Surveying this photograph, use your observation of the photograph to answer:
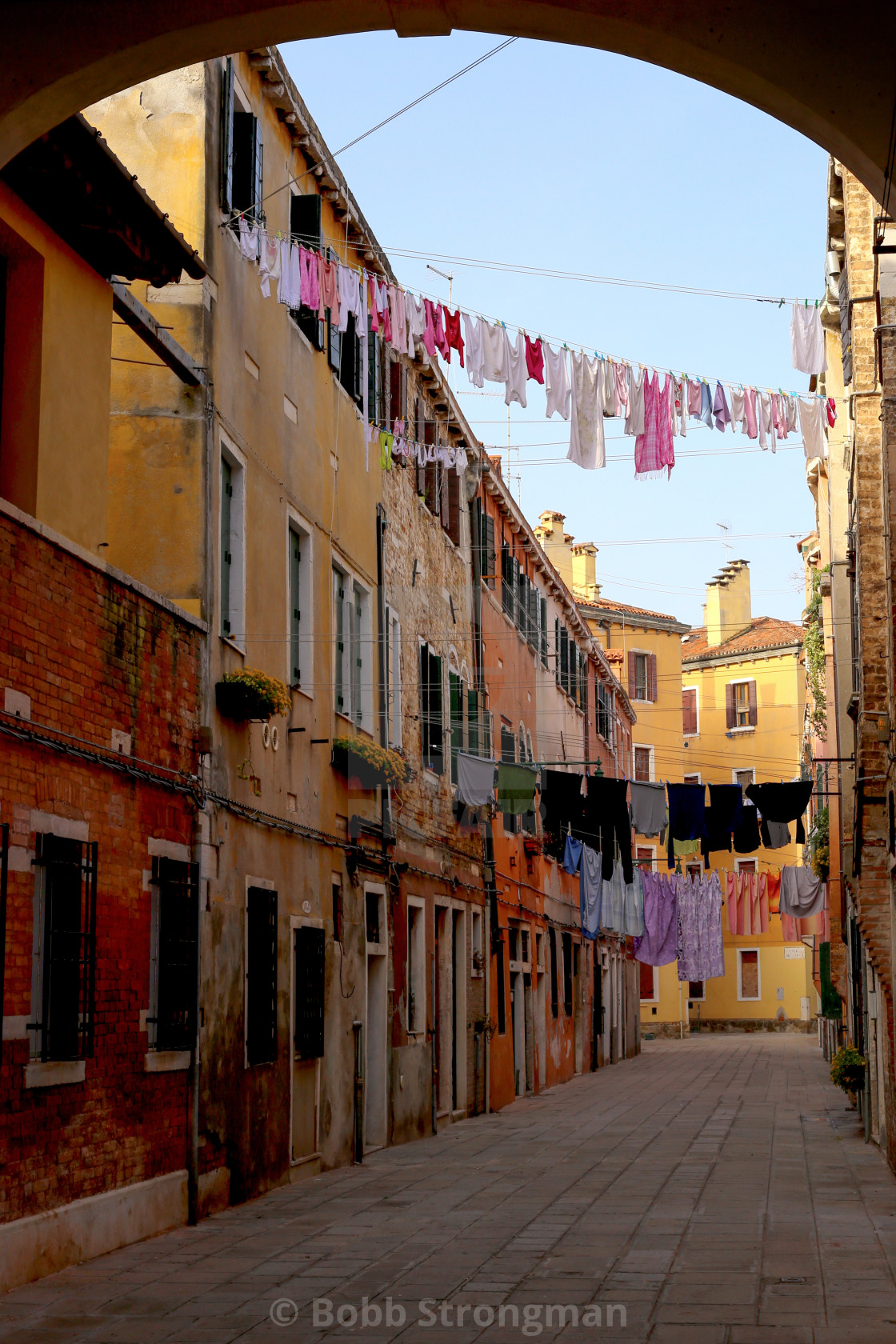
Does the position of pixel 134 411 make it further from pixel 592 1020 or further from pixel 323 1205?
pixel 592 1020

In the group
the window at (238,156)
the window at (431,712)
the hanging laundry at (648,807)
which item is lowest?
the hanging laundry at (648,807)

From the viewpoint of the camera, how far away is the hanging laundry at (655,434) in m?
13.3

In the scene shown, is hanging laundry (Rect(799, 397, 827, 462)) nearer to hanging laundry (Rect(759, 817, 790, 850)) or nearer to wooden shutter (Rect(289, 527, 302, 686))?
wooden shutter (Rect(289, 527, 302, 686))

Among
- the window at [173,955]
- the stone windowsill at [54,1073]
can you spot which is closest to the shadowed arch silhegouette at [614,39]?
the stone windowsill at [54,1073]

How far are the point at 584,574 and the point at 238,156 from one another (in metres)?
39.7

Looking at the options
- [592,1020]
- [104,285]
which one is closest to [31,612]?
[104,285]

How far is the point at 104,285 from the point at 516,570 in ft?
55.9

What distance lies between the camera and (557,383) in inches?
515

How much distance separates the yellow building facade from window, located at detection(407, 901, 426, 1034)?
103 ft

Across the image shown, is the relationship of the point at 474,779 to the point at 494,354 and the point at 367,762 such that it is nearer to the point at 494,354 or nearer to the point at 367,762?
the point at 367,762

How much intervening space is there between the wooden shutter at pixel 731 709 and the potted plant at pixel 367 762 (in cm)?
3973

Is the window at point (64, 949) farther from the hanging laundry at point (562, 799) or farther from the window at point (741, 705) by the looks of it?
the window at point (741, 705)

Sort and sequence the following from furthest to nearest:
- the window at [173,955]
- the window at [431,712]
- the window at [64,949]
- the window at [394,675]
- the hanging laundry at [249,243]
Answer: the window at [431,712] < the window at [394,675] < the hanging laundry at [249,243] < the window at [173,955] < the window at [64,949]

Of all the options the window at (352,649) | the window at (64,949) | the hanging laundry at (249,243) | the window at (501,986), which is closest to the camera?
the window at (64,949)
